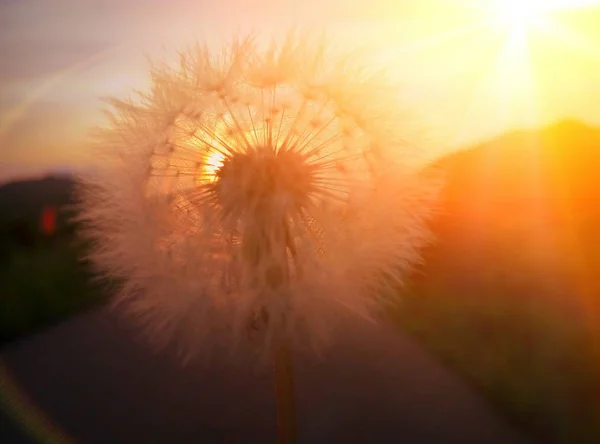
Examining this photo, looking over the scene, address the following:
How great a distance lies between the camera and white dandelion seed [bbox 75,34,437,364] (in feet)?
7.06

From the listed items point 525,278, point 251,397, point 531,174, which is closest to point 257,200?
point 251,397

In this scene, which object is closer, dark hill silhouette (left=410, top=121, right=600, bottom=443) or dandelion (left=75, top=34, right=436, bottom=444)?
dandelion (left=75, top=34, right=436, bottom=444)

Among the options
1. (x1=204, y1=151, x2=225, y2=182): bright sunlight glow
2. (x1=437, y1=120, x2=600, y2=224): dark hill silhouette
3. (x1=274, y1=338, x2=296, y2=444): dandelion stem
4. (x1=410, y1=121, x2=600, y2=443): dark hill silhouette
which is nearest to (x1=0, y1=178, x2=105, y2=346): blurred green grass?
(x1=410, y1=121, x2=600, y2=443): dark hill silhouette

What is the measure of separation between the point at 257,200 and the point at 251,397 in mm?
3004

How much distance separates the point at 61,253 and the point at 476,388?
19.9ft

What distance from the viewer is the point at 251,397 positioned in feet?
15.8

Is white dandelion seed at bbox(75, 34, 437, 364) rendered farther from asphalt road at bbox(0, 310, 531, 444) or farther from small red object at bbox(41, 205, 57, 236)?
small red object at bbox(41, 205, 57, 236)

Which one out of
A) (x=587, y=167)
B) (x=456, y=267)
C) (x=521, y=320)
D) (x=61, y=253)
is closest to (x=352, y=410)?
(x=521, y=320)

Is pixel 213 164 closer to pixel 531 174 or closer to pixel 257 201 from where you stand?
pixel 257 201

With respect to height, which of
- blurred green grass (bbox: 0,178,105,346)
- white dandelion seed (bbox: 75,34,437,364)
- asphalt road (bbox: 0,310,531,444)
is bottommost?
asphalt road (bbox: 0,310,531,444)

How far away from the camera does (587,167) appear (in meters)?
6.14

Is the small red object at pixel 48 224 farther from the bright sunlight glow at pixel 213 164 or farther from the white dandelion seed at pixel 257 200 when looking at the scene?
the bright sunlight glow at pixel 213 164

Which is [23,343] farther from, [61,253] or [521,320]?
[521,320]

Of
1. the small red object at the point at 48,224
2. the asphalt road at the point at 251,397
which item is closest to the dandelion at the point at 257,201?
the asphalt road at the point at 251,397
